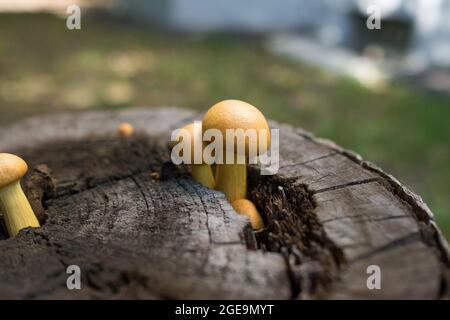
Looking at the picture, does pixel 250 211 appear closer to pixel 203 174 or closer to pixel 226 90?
pixel 203 174

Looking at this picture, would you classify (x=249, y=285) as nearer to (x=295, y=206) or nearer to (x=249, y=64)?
(x=295, y=206)

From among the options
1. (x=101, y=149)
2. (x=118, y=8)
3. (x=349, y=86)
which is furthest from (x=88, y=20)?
(x=101, y=149)

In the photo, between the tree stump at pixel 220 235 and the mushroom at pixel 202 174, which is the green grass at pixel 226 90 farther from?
the mushroom at pixel 202 174

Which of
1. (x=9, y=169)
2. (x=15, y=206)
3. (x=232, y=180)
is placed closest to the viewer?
(x=9, y=169)

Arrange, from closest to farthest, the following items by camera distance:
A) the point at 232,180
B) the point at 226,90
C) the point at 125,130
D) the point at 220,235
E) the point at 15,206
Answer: the point at 220,235
the point at 15,206
the point at 232,180
the point at 125,130
the point at 226,90

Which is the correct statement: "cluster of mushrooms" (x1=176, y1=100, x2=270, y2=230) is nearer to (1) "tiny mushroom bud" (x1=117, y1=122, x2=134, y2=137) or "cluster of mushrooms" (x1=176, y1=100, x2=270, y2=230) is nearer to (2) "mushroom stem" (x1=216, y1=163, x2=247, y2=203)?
(2) "mushroom stem" (x1=216, y1=163, x2=247, y2=203)

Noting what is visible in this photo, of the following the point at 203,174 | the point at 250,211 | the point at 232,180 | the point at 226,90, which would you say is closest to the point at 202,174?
the point at 203,174
